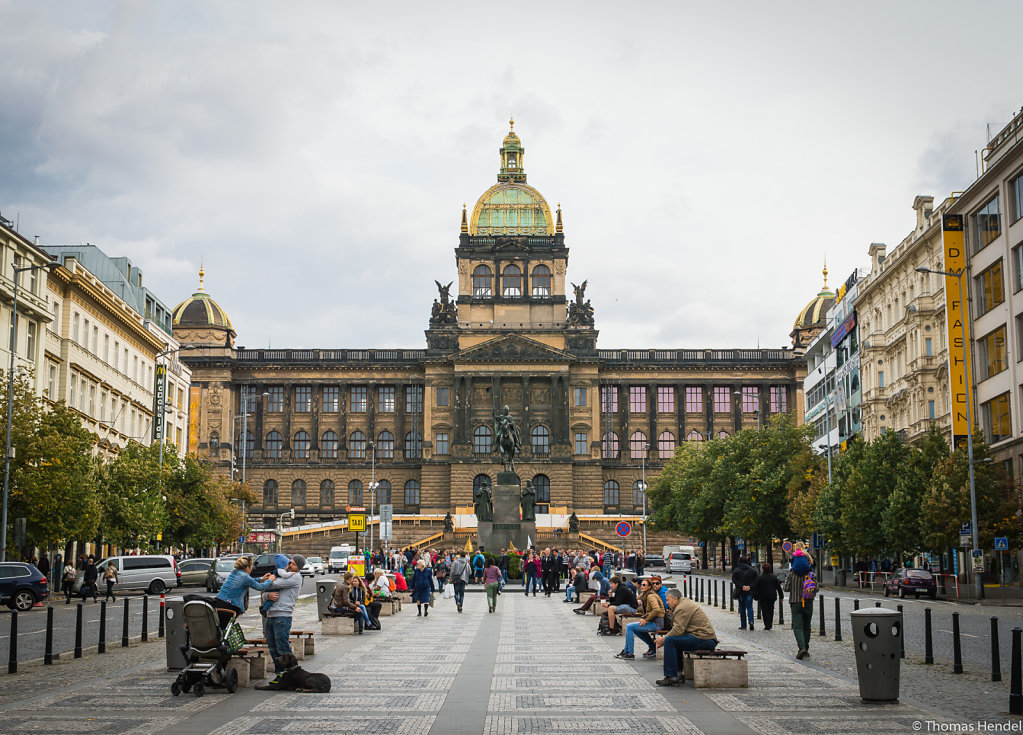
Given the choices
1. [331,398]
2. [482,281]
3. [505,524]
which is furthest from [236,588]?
[482,281]

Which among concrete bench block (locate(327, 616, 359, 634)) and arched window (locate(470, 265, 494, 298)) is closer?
concrete bench block (locate(327, 616, 359, 634))

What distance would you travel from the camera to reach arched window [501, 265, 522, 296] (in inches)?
5595

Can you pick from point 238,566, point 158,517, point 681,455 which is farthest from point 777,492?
point 238,566

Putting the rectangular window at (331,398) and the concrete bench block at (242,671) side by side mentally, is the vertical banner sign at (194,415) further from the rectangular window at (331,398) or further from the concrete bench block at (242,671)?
the concrete bench block at (242,671)

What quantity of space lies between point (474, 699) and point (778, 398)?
126291 mm

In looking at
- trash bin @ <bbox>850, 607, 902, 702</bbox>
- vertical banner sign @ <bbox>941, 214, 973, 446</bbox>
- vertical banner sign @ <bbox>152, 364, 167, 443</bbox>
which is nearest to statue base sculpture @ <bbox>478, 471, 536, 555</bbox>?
vertical banner sign @ <bbox>941, 214, 973, 446</bbox>

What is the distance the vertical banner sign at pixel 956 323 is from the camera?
62.8m

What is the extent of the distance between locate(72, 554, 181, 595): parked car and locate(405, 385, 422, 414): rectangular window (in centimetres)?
7881

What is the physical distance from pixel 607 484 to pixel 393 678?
11715 centimetres

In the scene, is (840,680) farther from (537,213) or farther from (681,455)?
(537,213)

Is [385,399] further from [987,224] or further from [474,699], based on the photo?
[474,699]

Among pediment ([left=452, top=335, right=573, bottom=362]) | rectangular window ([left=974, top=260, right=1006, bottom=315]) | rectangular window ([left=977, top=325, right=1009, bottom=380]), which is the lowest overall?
rectangular window ([left=977, top=325, right=1009, bottom=380])

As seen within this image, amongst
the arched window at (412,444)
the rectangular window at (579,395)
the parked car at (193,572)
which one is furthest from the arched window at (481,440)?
the parked car at (193,572)

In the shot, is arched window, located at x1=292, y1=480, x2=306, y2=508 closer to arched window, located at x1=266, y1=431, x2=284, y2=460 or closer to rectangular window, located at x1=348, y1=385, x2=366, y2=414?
arched window, located at x1=266, y1=431, x2=284, y2=460
